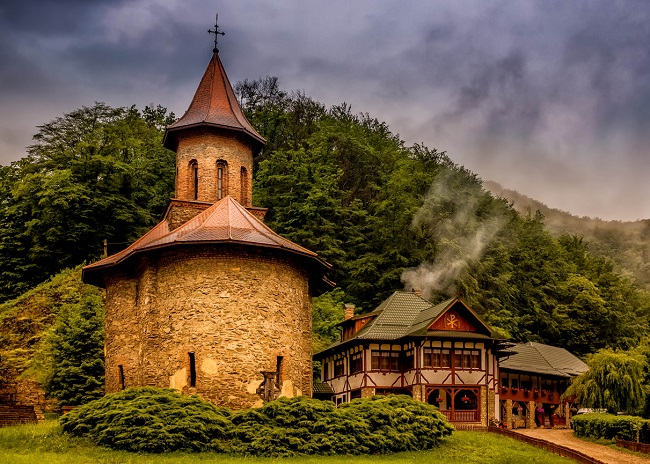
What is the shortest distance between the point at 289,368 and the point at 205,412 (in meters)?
4.84

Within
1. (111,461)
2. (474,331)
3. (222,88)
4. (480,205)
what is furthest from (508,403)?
(111,461)

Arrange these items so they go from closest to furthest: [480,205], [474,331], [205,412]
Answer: [205,412] < [474,331] < [480,205]

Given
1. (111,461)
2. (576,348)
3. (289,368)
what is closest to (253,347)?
(289,368)

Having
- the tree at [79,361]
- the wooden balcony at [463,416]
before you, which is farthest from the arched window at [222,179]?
the wooden balcony at [463,416]

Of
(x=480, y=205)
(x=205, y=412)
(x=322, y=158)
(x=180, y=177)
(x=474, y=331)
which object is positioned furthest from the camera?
(x=322, y=158)

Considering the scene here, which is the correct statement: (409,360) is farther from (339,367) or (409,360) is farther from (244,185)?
(244,185)

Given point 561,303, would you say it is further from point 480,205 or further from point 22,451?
point 22,451

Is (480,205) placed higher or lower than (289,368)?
higher

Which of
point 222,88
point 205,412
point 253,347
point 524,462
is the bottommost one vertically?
point 524,462

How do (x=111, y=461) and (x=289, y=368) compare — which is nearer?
(x=111, y=461)

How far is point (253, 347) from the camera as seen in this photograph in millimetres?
26203

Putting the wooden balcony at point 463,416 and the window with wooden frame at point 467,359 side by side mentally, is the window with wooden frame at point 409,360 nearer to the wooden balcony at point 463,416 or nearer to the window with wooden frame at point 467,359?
the window with wooden frame at point 467,359

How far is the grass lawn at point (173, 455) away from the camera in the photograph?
1988 cm

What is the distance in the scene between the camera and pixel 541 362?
1767 inches
